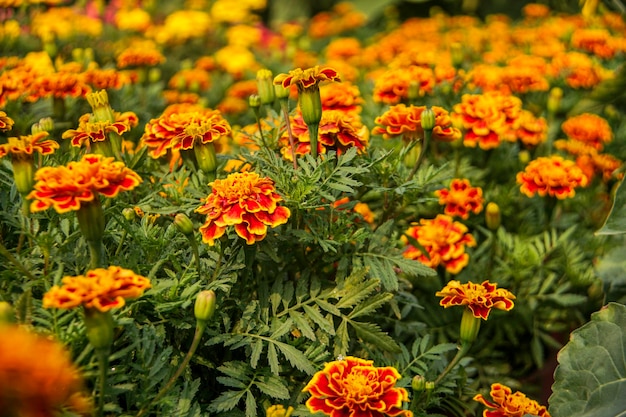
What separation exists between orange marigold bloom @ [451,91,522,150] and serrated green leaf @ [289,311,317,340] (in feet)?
2.34

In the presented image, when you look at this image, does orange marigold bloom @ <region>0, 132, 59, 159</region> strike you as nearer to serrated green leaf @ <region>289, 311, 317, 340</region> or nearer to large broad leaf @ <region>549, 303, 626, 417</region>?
serrated green leaf @ <region>289, 311, 317, 340</region>

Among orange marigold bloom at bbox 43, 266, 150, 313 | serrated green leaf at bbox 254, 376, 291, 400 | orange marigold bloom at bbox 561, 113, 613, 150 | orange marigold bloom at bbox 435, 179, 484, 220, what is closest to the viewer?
orange marigold bloom at bbox 43, 266, 150, 313

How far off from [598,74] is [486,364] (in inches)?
48.7

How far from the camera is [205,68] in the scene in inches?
109

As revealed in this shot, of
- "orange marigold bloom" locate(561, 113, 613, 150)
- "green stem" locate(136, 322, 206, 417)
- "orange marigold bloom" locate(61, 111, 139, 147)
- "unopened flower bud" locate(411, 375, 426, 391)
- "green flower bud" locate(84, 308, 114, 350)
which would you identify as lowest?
"orange marigold bloom" locate(561, 113, 613, 150)

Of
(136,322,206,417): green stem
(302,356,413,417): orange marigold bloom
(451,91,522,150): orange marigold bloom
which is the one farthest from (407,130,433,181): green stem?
(136,322,206,417): green stem

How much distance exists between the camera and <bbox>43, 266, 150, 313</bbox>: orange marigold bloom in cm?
79

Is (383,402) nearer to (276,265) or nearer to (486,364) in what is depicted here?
(276,265)

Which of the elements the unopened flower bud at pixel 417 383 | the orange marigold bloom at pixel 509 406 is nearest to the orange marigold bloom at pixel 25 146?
the unopened flower bud at pixel 417 383

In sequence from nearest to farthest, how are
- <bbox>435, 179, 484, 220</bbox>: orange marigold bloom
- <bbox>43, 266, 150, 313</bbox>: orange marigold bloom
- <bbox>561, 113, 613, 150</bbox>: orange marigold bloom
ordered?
<bbox>43, 266, 150, 313</bbox>: orange marigold bloom < <bbox>435, 179, 484, 220</bbox>: orange marigold bloom < <bbox>561, 113, 613, 150</bbox>: orange marigold bloom

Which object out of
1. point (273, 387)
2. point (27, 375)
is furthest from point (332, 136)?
point (27, 375)

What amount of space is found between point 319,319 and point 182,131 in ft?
1.39

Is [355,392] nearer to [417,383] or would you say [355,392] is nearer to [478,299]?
[417,383]

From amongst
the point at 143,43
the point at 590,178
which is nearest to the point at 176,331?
the point at 590,178
